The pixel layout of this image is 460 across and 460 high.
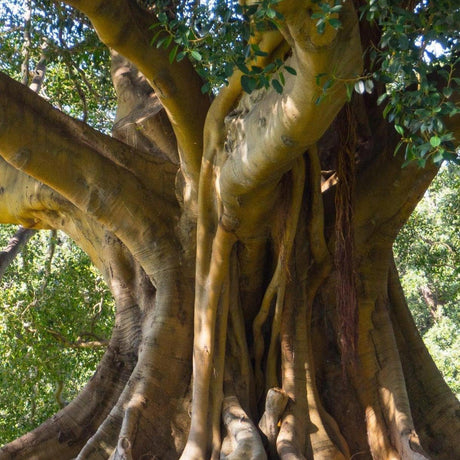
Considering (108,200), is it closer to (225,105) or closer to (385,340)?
(225,105)

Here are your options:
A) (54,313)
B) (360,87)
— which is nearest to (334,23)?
(360,87)

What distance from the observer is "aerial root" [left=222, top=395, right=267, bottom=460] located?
167 inches

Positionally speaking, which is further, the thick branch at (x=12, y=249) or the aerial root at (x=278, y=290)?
the thick branch at (x=12, y=249)

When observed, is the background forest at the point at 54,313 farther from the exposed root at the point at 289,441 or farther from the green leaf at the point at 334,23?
the green leaf at the point at 334,23

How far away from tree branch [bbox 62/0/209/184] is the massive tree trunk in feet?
0.04

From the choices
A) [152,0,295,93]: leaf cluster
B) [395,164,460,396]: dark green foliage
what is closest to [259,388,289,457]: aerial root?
[152,0,295,93]: leaf cluster

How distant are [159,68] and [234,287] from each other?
156 centimetres

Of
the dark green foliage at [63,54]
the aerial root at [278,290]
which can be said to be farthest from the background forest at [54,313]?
the aerial root at [278,290]

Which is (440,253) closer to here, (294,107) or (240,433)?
(240,433)

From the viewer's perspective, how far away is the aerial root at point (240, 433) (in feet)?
14.0

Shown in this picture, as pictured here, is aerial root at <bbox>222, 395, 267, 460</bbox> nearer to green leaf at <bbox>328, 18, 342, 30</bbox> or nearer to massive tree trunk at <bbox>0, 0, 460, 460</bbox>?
massive tree trunk at <bbox>0, 0, 460, 460</bbox>

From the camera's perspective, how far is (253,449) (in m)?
4.28

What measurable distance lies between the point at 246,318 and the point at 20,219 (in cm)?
223

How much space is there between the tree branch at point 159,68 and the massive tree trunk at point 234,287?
0.01 metres
